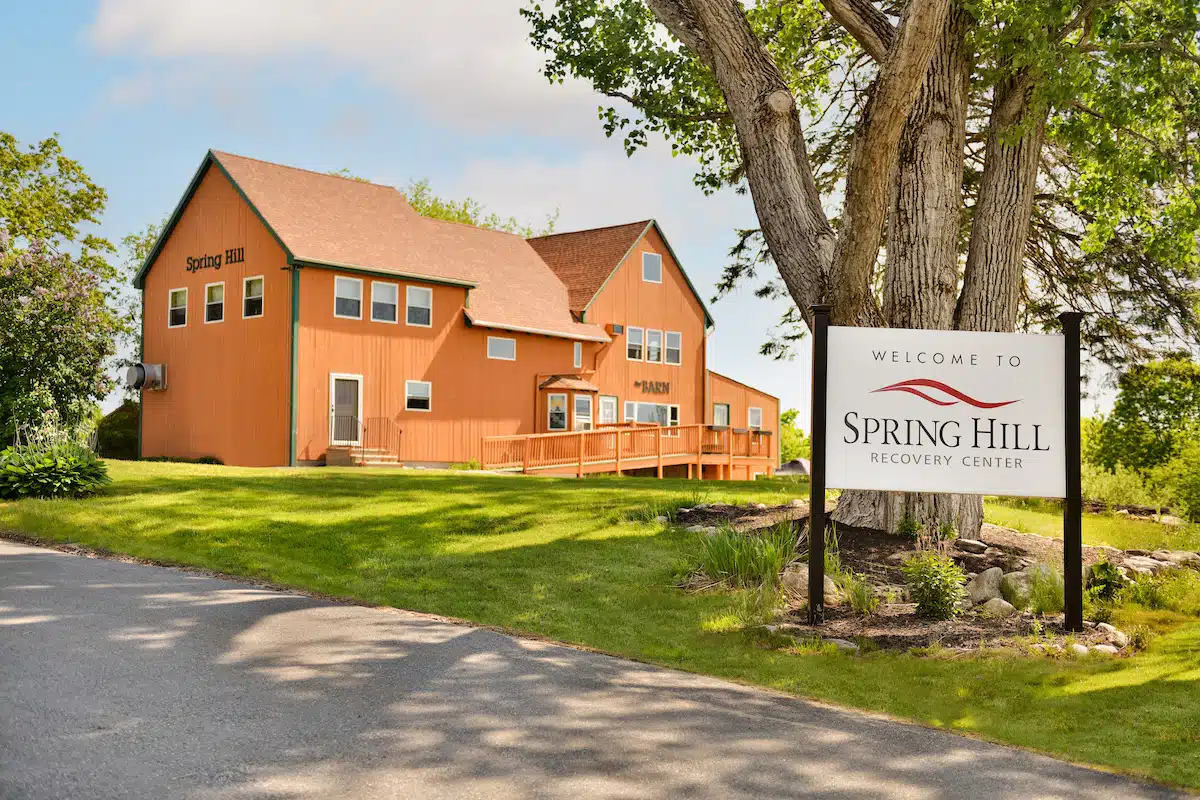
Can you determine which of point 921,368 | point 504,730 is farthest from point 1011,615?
point 504,730

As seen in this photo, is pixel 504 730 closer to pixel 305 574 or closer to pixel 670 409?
pixel 305 574

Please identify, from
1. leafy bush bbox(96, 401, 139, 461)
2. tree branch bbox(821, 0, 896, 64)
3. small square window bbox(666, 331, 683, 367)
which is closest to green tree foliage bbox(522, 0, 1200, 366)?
tree branch bbox(821, 0, 896, 64)

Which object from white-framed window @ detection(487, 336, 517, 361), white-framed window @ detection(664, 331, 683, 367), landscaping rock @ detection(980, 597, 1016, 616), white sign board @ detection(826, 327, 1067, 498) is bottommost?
landscaping rock @ detection(980, 597, 1016, 616)

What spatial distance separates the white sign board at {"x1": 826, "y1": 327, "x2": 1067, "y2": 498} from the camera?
912cm

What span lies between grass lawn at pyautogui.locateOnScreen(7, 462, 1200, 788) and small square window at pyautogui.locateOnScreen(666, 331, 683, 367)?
17842 mm

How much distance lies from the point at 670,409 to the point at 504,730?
3208cm

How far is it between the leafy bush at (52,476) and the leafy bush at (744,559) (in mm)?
10503

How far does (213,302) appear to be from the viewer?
29250mm

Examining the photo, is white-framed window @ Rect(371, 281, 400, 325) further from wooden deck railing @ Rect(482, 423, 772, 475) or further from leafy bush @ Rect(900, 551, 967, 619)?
leafy bush @ Rect(900, 551, 967, 619)

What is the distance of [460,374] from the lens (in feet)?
99.6

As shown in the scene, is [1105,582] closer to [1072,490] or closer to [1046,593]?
[1046,593]

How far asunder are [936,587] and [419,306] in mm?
22457

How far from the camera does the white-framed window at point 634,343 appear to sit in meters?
36.1

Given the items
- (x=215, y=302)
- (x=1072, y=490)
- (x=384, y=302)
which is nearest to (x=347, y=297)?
(x=384, y=302)
